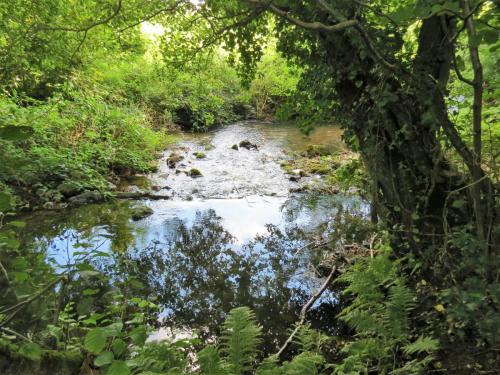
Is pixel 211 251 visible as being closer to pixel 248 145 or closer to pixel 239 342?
pixel 239 342

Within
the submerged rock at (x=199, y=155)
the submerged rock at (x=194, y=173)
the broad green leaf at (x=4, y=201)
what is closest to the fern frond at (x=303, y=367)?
the broad green leaf at (x=4, y=201)

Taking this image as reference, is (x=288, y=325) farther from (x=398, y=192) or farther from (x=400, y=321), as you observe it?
(x=398, y=192)

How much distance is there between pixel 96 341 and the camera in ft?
5.36

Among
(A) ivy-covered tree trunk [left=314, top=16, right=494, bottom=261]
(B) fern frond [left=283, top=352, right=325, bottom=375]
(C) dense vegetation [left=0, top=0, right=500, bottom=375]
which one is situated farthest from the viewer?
(A) ivy-covered tree trunk [left=314, top=16, right=494, bottom=261]

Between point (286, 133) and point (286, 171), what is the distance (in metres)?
5.37

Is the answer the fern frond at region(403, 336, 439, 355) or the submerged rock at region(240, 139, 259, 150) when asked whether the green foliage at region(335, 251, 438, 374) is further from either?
the submerged rock at region(240, 139, 259, 150)

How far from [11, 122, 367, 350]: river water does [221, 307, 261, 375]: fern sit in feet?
2.78

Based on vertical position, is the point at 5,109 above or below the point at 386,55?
above

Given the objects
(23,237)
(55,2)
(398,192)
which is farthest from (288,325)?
(55,2)

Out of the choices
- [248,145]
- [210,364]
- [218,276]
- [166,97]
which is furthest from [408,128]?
[166,97]

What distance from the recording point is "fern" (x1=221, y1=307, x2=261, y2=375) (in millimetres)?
3105

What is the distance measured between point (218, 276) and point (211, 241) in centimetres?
129

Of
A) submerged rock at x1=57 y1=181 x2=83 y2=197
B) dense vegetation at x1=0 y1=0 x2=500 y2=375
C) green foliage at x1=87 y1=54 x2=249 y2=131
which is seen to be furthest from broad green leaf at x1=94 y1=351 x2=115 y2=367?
green foliage at x1=87 y1=54 x2=249 y2=131

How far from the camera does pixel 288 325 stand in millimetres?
4402
